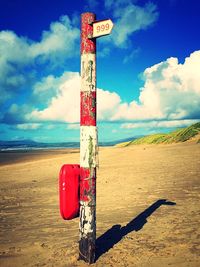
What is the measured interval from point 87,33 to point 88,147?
1.84m

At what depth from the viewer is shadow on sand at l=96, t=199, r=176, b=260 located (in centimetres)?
536

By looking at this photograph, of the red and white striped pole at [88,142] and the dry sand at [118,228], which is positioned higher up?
the red and white striped pole at [88,142]

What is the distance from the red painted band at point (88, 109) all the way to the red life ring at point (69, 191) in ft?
2.45

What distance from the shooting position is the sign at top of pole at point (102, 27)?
172 inches

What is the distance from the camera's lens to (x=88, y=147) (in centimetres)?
461

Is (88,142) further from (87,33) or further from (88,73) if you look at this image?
(87,33)

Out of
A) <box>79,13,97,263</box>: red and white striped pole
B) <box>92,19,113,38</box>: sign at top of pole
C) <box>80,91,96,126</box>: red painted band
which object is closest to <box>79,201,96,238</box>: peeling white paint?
<box>79,13,97,263</box>: red and white striped pole

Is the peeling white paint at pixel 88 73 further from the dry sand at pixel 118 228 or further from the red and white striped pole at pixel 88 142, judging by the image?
the dry sand at pixel 118 228

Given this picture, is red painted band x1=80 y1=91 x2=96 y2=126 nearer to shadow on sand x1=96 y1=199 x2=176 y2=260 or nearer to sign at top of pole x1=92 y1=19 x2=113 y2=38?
sign at top of pole x1=92 y1=19 x2=113 y2=38

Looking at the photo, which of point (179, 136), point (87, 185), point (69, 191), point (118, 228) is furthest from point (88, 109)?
point (179, 136)

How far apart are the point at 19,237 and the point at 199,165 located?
11303 millimetres

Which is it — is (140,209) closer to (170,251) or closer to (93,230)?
(170,251)

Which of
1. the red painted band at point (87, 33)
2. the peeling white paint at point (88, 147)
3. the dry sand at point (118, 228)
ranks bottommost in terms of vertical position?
the dry sand at point (118, 228)

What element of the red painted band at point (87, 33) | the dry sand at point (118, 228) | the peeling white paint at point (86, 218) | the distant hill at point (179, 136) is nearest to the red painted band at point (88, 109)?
the red painted band at point (87, 33)
